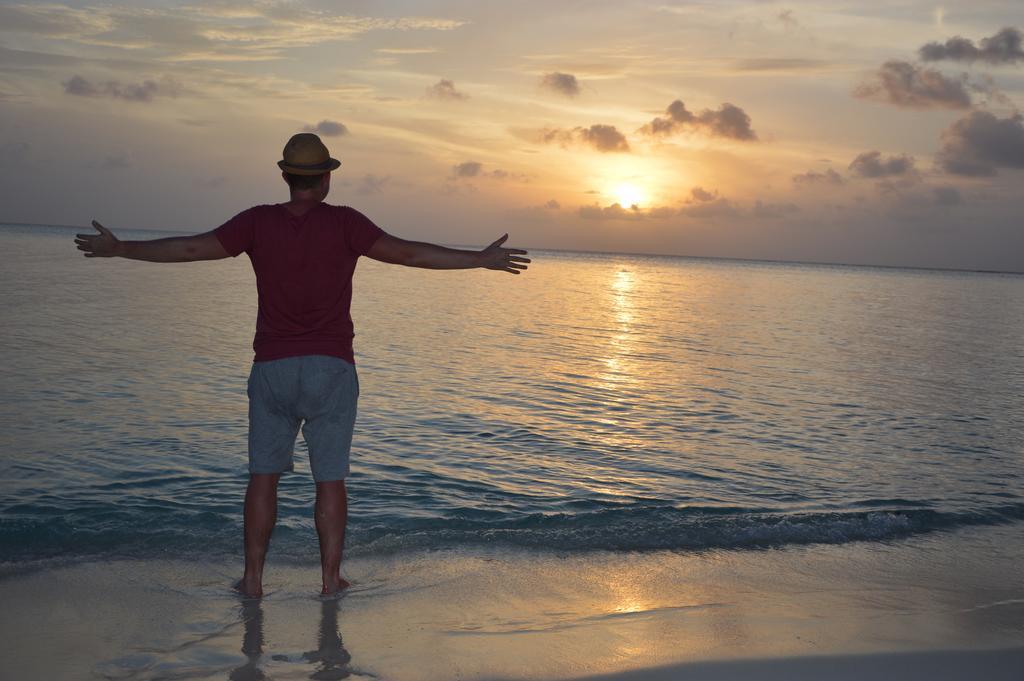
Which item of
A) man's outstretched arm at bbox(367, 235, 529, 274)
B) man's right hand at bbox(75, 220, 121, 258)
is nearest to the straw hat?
man's outstretched arm at bbox(367, 235, 529, 274)

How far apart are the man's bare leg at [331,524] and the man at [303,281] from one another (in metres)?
0.08

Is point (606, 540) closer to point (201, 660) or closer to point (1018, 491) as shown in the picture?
point (201, 660)

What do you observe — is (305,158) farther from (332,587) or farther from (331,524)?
(332,587)

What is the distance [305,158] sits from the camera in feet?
14.7

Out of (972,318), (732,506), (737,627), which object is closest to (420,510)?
(732,506)

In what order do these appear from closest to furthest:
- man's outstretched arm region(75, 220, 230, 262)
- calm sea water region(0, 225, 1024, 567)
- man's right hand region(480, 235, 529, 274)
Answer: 1. man's outstretched arm region(75, 220, 230, 262)
2. man's right hand region(480, 235, 529, 274)
3. calm sea water region(0, 225, 1024, 567)

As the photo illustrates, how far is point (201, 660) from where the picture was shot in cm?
388

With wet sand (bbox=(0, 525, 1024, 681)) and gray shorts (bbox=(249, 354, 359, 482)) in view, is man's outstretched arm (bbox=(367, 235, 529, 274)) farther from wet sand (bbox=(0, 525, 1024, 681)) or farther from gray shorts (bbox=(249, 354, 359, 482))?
wet sand (bbox=(0, 525, 1024, 681))

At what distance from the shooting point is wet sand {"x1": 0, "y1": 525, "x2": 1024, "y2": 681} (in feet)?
12.7

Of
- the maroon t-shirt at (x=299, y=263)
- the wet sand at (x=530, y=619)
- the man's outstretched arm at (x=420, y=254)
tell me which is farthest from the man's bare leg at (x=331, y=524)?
the man's outstretched arm at (x=420, y=254)

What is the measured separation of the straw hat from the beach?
227 centimetres

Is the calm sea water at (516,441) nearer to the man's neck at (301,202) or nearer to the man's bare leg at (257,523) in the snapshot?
the man's bare leg at (257,523)

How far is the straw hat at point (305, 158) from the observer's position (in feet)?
14.6

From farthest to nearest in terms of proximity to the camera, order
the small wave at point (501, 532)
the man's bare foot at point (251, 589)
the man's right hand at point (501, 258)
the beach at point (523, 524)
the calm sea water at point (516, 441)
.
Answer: the calm sea water at point (516, 441)
the small wave at point (501, 532)
the man's bare foot at point (251, 589)
the man's right hand at point (501, 258)
the beach at point (523, 524)
